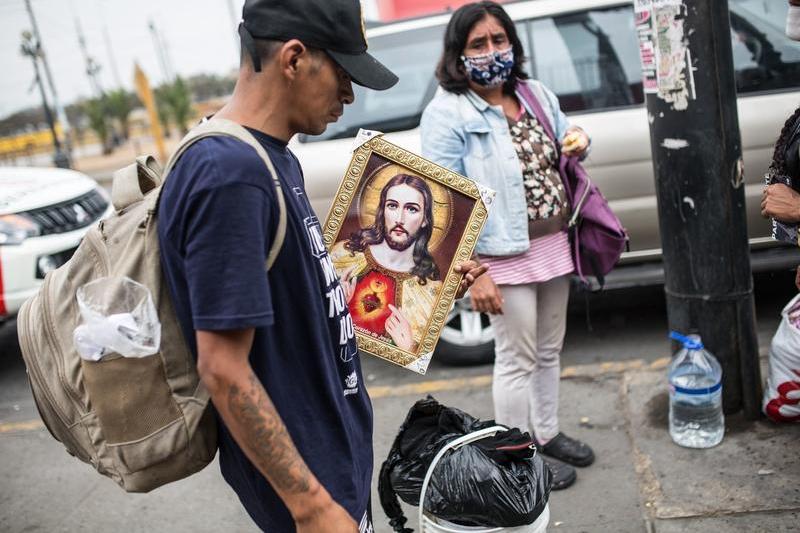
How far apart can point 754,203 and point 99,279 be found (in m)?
4.16

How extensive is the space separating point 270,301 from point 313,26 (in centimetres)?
55

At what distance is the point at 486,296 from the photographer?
3168 millimetres

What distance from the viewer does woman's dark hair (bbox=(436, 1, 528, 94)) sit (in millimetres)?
3320

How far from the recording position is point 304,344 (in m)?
1.71

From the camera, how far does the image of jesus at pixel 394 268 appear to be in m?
2.41

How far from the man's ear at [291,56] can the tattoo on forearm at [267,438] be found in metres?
0.60

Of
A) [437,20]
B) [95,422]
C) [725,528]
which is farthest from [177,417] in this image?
[437,20]

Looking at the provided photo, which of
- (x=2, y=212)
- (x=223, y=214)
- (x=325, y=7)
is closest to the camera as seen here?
(x=223, y=214)

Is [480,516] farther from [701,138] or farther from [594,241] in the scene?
[701,138]

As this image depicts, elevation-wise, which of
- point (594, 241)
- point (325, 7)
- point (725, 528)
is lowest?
point (725, 528)

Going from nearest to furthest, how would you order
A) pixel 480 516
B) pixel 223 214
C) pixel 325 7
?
pixel 223 214, pixel 325 7, pixel 480 516

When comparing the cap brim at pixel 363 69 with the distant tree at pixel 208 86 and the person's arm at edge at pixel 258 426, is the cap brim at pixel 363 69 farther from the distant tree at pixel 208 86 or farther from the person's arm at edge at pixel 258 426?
the distant tree at pixel 208 86

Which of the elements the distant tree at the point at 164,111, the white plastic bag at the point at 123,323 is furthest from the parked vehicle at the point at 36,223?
the distant tree at the point at 164,111

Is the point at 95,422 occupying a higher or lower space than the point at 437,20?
lower
